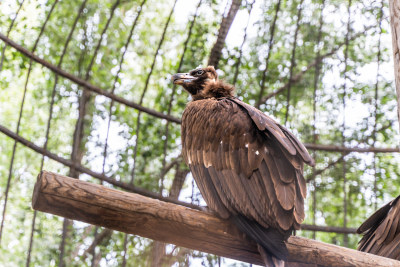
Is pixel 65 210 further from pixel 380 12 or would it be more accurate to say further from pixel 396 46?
pixel 380 12

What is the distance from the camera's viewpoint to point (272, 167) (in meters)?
3.17

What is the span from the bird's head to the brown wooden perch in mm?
1425

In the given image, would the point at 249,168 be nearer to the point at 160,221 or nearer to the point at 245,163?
the point at 245,163

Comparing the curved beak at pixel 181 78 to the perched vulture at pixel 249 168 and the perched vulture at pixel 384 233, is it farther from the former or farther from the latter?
the perched vulture at pixel 384 233

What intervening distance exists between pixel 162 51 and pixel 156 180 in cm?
185

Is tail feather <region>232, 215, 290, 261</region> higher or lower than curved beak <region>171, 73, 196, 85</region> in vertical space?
lower

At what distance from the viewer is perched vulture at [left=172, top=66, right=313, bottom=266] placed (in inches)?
119

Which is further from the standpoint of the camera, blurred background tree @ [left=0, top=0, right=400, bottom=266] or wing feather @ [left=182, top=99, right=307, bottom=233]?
blurred background tree @ [left=0, top=0, right=400, bottom=266]

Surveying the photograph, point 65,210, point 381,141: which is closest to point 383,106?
point 381,141

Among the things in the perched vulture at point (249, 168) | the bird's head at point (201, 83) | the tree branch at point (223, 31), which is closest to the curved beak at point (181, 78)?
the bird's head at point (201, 83)

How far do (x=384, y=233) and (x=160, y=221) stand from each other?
190 cm

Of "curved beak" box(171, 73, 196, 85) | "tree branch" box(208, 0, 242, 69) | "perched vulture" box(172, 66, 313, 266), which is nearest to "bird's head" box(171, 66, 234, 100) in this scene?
"curved beak" box(171, 73, 196, 85)

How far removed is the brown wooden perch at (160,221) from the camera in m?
2.65

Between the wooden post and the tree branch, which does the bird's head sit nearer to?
the tree branch
